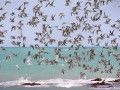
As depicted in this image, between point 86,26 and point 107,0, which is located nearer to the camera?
point 107,0

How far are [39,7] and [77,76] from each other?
17.6 m

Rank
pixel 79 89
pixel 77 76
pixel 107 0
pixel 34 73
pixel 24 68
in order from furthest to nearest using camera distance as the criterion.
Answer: pixel 24 68, pixel 34 73, pixel 77 76, pixel 79 89, pixel 107 0

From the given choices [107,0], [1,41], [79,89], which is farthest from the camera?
[79,89]

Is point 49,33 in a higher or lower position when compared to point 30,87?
higher

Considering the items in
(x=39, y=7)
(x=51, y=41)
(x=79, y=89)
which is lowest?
(x=79, y=89)

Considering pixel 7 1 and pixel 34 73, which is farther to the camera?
pixel 34 73

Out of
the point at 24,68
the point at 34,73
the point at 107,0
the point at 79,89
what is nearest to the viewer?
the point at 107,0

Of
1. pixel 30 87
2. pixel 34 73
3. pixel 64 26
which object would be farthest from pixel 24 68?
pixel 64 26

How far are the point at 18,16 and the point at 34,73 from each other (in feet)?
76.7

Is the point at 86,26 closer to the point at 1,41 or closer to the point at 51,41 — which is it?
the point at 51,41

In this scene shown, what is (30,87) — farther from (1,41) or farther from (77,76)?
(77,76)

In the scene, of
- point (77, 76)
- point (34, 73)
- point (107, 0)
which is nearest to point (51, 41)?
point (107, 0)

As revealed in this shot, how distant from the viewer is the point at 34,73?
46.2 meters

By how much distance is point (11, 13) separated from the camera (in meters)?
22.7
